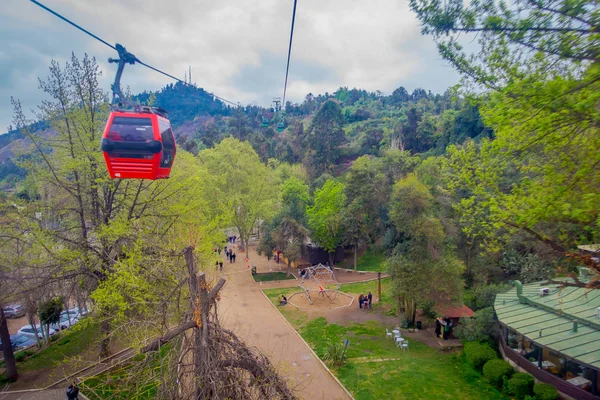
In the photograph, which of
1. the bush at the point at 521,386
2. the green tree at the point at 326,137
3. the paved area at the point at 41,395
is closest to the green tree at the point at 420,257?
the bush at the point at 521,386

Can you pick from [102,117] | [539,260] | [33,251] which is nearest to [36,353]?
[33,251]

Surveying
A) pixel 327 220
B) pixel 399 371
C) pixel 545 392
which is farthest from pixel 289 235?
pixel 545 392

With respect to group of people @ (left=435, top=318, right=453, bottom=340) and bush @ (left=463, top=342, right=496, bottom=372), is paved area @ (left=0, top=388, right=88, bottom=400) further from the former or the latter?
group of people @ (left=435, top=318, right=453, bottom=340)

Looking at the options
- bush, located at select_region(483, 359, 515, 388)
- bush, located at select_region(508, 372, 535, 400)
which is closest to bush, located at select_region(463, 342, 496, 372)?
bush, located at select_region(483, 359, 515, 388)

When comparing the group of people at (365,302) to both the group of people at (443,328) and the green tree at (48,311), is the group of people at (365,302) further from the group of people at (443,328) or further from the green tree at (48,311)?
the green tree at (48,311)

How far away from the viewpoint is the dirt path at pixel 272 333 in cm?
1270

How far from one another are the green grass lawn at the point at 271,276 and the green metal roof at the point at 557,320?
16936 millimetres

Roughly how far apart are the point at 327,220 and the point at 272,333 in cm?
1343

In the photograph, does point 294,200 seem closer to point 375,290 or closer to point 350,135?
point 375,290

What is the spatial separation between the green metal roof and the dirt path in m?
7.14

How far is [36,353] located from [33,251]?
28.3 ft

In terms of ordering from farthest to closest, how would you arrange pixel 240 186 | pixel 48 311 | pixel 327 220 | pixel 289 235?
pixel 240 186
pixel 327 220
pixel 289 235
pixel 48 311

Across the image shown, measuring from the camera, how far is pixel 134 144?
8.76 m

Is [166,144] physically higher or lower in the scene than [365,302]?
higher
